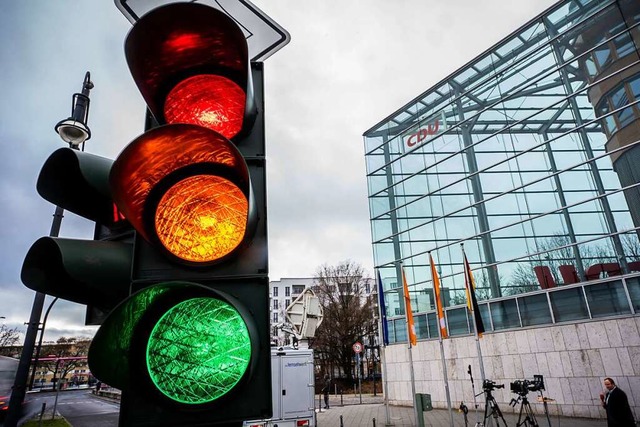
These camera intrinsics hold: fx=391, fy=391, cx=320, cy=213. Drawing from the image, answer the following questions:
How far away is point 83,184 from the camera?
184cm

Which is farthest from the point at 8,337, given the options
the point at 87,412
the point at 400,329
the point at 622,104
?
the point at 622,104

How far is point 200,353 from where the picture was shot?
1334 mm

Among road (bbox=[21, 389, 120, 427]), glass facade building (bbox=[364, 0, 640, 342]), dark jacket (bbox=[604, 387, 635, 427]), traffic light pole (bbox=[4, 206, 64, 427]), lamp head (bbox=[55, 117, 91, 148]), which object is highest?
glass facade building (bbox=[364, 0, 640, 342])

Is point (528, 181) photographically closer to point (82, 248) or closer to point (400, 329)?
point (400, 329)

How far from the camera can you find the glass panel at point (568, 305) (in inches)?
555

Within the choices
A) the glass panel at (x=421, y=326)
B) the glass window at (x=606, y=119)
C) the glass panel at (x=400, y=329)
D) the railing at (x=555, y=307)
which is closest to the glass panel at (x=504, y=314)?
the railing at (x=555, y=307)

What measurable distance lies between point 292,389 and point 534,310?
10.3 m

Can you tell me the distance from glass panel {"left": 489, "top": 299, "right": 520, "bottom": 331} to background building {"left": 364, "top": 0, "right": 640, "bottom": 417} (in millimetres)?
59

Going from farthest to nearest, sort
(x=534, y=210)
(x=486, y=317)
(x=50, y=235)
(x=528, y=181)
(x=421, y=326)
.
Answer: (x=421, y=326), (x=528, y=181), (x=486, y=317), (x=534, y=210), (x=50, y=235)

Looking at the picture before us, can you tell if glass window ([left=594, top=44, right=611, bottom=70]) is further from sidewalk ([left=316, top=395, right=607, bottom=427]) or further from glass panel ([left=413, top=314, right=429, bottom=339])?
glass panel ([left=413, top=314, right=429, bottom=339])

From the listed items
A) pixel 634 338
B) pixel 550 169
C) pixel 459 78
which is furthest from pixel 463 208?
pixel 634 338

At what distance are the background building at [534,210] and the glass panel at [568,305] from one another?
48mm

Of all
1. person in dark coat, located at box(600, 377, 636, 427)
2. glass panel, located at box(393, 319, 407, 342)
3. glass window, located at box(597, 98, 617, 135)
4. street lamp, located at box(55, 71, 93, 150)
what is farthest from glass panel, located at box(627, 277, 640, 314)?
street lamp, located at box(55, 71, 93, 150)

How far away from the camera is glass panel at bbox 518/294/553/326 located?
49.6 ft
